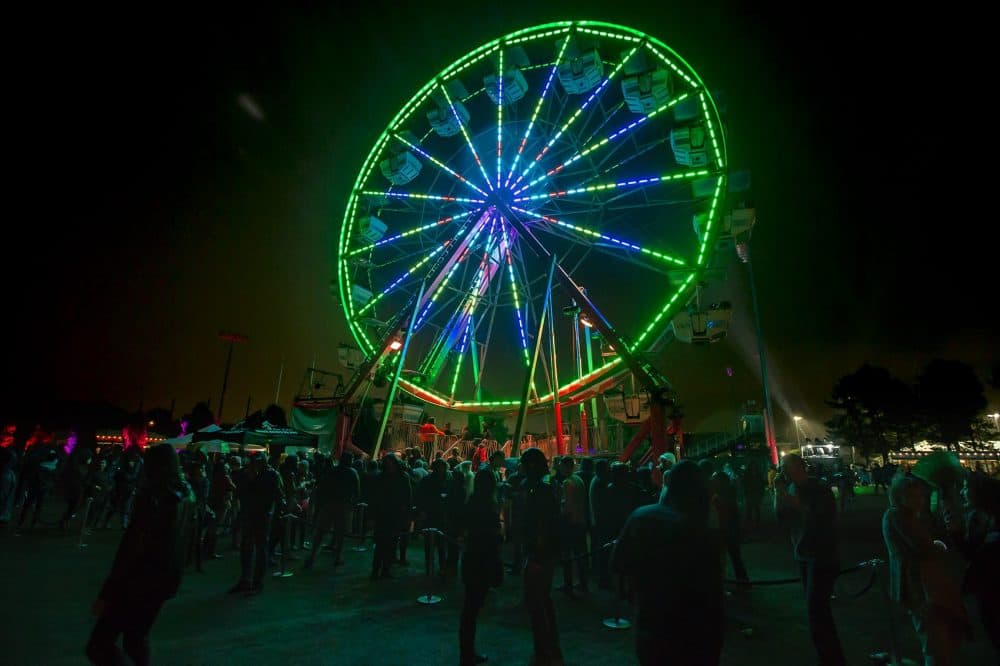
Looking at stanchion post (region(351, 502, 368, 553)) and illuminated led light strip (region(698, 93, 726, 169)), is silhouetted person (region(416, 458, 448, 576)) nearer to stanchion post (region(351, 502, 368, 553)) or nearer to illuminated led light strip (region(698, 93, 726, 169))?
stanchion post (region(351, 502, 368, 553))

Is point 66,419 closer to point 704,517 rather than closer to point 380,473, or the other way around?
point 380,473

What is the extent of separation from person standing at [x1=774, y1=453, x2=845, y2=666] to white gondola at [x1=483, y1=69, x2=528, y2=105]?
663 inches

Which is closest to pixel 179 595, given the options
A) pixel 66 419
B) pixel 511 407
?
pixel 511 407

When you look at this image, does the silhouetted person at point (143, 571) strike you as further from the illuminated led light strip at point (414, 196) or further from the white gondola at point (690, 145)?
the illuminated led light strip at point (414, 196)

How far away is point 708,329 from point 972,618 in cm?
945

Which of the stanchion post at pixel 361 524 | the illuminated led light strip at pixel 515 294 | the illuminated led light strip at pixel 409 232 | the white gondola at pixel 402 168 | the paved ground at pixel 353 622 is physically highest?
the white gondola at pixel 402 168

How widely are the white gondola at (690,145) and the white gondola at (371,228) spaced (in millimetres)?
11011

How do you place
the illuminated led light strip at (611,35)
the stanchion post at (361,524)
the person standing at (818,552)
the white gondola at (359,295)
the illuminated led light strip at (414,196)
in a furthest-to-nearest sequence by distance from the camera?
the white gondola at (359,295)
the illuminated led light strip at (414,196)
the illuminated led light strip at (611,35)
the stanchion post at (361,524)
the person standing at (818,552)

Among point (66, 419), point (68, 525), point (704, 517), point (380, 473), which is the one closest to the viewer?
point (704, 517)

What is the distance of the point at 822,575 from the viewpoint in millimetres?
4102

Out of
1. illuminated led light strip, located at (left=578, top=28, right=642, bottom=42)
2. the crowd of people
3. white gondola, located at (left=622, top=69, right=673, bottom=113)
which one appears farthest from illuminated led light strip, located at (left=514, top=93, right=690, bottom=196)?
the crowd of people

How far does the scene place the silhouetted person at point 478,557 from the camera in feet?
13.5

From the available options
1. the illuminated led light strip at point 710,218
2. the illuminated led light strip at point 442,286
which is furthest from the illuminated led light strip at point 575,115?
the illuminated led light strip at point 710,218

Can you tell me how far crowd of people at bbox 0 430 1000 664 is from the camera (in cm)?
241
